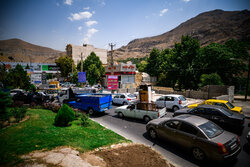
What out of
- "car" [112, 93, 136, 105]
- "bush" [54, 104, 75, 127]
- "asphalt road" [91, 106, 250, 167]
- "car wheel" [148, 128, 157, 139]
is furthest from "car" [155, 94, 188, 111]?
"bush" [54, 104, 75, 127]

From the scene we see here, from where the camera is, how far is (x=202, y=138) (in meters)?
5.34

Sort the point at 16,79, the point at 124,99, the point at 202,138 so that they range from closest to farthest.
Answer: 1. the point at 202,138
2. the point at 124,99
3. the point at 16,79

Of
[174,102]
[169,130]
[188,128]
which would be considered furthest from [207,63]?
[188,128]

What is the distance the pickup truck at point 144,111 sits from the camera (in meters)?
9.91

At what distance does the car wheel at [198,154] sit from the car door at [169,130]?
Result: 3.23 feet

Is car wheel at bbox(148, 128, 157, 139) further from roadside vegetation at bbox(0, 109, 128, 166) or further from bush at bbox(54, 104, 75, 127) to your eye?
bush at bbox(54, 104, 75, 127)

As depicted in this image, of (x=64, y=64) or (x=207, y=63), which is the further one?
(x=64, y=64)

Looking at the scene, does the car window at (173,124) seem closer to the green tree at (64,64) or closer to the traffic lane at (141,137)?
the traffic lane at (141,137)

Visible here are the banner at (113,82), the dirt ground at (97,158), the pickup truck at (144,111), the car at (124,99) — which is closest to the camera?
the dirt ground at (97,158)

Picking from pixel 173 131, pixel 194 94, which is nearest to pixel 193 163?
pixel 173 131

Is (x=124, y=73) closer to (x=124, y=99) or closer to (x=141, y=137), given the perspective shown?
(x=124, y=99)

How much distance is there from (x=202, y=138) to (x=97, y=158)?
14.0 ft

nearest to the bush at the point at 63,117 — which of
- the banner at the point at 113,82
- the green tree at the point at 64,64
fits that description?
the banner at the point at 113,82

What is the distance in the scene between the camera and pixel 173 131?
6387mm
